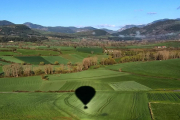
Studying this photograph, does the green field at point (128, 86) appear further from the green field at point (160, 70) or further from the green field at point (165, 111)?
the green field at point (160, 70)

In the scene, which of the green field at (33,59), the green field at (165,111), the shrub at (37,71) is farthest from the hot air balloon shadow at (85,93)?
the green field at (33,59)

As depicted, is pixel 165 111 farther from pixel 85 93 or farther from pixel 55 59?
pixel 55 59

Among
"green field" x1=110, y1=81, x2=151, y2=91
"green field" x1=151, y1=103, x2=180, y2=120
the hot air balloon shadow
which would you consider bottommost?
the hot air balloon shadow

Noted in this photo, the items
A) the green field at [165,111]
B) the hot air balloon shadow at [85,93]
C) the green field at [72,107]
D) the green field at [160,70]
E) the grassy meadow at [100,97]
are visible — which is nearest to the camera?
the green field at [165,111]

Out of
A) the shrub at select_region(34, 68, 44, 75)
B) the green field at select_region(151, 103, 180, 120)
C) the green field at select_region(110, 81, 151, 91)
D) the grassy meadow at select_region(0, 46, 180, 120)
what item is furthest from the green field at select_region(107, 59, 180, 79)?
the shrub at select_region(34, 68, 44, 75)

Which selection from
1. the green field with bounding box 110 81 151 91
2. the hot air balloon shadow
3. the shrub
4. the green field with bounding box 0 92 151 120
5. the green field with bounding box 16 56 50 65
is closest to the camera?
the green field with bounding box 0 92 151 120

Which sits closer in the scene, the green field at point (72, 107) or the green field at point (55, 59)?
the green field at point (72, 107)

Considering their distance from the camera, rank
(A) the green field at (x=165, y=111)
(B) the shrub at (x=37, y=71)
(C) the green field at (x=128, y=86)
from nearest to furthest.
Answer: (A) the green field at (x=165, y=111) → (C) the green field at (x=128, y=86) → (B) the shrub at (x=37, y=71)

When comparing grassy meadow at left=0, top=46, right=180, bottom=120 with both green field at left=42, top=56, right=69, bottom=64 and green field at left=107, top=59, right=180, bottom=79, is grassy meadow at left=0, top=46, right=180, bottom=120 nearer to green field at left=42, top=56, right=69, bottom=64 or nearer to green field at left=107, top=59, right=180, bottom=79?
green field at left=107, top=59, right=180, bottom=79

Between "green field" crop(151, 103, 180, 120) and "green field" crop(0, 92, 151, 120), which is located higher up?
"green field" crop(151, 103, 180, 120)
